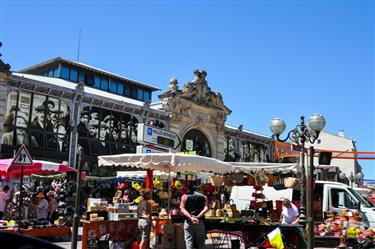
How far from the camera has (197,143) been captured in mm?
41969

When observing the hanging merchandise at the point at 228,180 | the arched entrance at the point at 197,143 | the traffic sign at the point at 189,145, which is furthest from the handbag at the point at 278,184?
the arched entrance at the point at 197,143

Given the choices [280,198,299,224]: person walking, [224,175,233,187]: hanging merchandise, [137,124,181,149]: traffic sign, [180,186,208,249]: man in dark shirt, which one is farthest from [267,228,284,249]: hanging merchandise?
[224,175,233,187]: hanging merchandise

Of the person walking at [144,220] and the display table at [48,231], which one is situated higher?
the person walking at [144,220]

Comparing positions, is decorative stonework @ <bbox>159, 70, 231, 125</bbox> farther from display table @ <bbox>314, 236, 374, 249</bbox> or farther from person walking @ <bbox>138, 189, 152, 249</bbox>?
person walking @ <bbox>138, 189, 152, 249</bbox>

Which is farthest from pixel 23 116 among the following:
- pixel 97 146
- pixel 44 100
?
pixel 97 146

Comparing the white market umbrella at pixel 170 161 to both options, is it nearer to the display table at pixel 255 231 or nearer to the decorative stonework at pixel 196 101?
the display table at pixel 255 231

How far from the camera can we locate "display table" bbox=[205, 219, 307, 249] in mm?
10414

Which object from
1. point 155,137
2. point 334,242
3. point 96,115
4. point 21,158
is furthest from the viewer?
point 96,115

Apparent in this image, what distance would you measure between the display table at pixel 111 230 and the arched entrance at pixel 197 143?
28.5 metres

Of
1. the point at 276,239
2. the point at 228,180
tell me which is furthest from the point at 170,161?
the point at 228,180

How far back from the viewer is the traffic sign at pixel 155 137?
14.0 metres

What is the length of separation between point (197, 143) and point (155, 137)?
27.5 m

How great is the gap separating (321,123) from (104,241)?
291 inches

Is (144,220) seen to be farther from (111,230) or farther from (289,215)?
(289,215)
